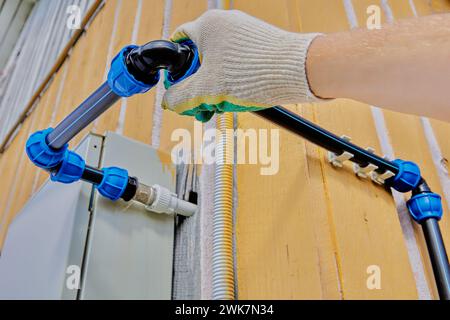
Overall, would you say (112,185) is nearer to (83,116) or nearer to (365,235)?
(83,116)

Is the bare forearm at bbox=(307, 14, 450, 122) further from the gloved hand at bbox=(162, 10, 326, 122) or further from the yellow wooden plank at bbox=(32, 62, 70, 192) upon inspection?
the yellow wooden plank at bbox=(32, 62, 70, 192)

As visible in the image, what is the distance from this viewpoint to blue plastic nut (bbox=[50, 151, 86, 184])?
23.3 inches

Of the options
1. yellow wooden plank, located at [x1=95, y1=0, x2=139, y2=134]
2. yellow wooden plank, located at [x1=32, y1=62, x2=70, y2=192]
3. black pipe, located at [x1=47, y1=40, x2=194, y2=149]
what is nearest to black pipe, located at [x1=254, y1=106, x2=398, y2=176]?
black pipe, located at [x1=47, y1=40, x2=194, y2=149]

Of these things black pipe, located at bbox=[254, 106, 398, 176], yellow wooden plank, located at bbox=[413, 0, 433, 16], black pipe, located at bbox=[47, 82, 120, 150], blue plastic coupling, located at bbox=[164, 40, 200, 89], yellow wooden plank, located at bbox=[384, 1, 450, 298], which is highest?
yellow wooden plank, located at bbox=[413, 0, 433, 16]

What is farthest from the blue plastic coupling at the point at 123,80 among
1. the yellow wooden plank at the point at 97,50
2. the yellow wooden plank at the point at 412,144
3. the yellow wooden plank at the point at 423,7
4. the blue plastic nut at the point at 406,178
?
the yellow wooden plank at the point at 423,7

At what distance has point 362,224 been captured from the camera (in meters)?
0.64

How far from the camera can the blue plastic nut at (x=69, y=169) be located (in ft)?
1.94

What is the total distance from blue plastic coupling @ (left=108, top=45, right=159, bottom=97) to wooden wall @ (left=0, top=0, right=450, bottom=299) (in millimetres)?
276

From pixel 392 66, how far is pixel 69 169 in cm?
44

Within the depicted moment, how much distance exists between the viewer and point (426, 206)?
704mm

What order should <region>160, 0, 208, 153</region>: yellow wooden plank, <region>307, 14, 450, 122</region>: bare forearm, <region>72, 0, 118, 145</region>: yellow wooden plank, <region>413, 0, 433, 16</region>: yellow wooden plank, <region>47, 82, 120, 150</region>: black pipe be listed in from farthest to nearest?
1. <region>72, 0, 118, 145</region>: yellow wooden plank
2. <region>413, 0, 433, 16</region>: yellow wooden plank
3. <region>160, 0, 208, 153</region>: yellow wooden plank
4. <region>47, 82, 120, 150</region>: black pipe
5. <region>307, 14, 450, 122</region>: bare forearm

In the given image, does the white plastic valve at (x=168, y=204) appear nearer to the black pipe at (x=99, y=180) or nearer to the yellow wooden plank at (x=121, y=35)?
the black pipe at (x=99, y=180)

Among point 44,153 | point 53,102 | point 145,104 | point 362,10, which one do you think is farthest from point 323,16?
point 53,102
